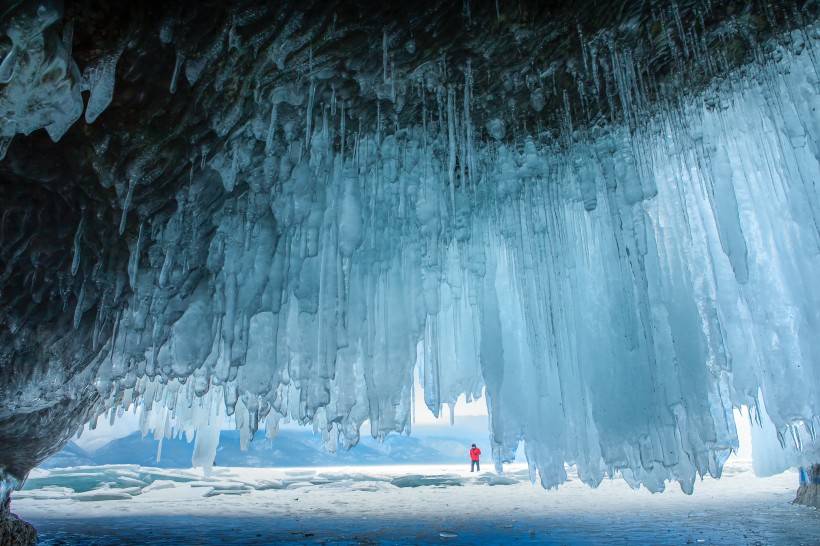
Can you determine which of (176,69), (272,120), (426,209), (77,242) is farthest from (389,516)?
(176,69)

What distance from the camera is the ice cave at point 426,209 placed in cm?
414

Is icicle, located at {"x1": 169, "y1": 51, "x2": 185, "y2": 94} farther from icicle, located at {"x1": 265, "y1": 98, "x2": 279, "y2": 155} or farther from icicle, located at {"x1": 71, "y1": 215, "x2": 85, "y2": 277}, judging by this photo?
icicle, located at {"x1": 71, "y1": 215, "x2": 85, "y2": 277}


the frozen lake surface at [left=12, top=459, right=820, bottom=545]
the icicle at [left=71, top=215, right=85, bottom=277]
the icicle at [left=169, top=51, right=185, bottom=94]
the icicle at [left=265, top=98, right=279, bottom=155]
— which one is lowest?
the frozen lake surface at [left=12, top=459, right=820, bottom=545]

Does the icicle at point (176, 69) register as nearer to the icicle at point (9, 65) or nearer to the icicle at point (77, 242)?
the icicle at point (9, 65)

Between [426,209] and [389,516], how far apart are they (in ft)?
21.1

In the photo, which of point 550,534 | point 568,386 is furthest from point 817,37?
point 550,534

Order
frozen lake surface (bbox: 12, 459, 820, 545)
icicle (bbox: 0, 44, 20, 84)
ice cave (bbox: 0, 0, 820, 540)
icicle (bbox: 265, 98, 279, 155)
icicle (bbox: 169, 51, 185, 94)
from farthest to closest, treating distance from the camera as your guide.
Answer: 1. frozen lake surface (bbox: 12, 459, 820, 545)
2. icicle (bbox: 265, 98, 279, 155)
3. ice cave (bbox: 0, 0, 820, 540)
4. icicle (bbox: 169, 51, 185, 94)
5. icicle (bbox: 0, 44, 20, 84)

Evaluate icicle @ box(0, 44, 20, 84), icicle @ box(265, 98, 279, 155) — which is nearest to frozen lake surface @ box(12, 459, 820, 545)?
icicle @ box(265, 98, 279, 155)

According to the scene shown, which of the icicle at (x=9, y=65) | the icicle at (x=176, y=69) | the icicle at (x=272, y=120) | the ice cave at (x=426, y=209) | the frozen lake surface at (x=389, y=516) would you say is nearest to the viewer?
the icicle at (x=9, y=65)

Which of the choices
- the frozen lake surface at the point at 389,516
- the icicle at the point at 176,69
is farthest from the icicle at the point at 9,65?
the frozen lake surface at the point at 389,516

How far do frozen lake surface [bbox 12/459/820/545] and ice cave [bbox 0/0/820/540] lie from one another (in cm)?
94

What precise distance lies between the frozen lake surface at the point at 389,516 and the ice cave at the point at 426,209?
0.94 metres

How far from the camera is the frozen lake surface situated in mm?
6742

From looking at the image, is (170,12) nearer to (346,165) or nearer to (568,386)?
(346,165)
